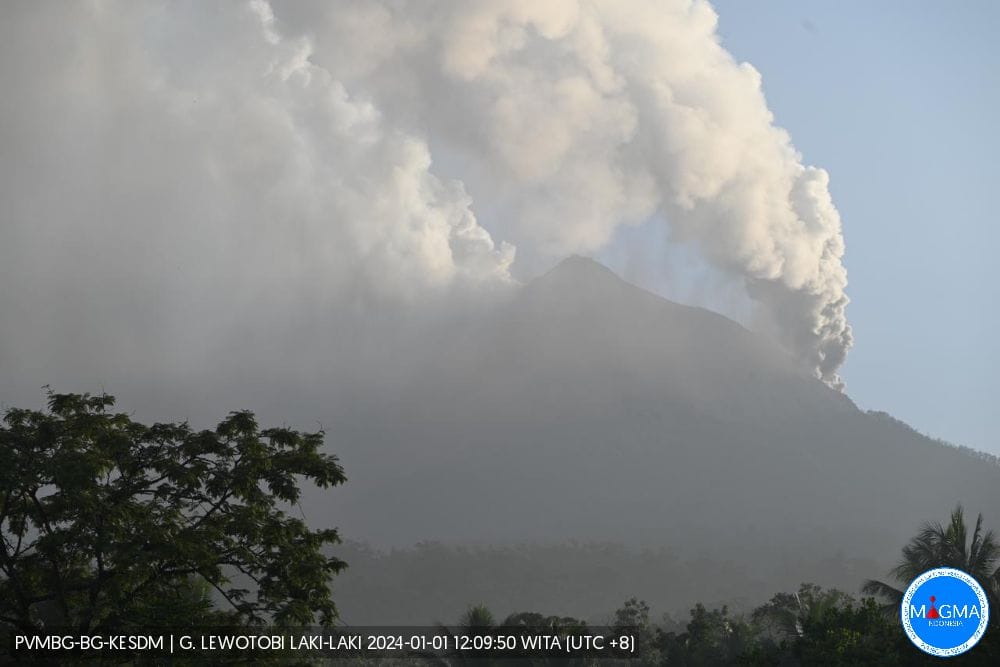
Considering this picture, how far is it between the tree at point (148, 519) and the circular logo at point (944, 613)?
1609 cm

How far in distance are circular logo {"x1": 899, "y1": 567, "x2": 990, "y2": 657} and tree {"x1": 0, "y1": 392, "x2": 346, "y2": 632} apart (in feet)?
52.8

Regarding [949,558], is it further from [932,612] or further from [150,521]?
[150,521]

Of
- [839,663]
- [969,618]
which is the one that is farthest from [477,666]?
[969,618]

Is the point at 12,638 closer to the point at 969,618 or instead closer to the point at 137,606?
the point at 137,606

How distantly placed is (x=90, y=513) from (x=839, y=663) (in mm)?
21910

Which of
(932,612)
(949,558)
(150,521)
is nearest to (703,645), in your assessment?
(949,558)

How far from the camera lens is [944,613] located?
26.5m

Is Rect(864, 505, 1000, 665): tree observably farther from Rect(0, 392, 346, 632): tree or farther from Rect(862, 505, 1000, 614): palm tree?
Rect(0, 392, 346, 632): tree

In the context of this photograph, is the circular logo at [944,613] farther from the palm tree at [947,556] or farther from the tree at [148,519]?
the tree at [148,519]

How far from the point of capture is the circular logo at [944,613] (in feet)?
86.6

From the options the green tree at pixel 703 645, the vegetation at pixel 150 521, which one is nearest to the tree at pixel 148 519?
the vegetation at pixel 150 521

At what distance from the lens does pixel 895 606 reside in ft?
121

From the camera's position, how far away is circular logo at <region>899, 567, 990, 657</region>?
2639 centimetres

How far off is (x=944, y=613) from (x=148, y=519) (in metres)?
20.3
